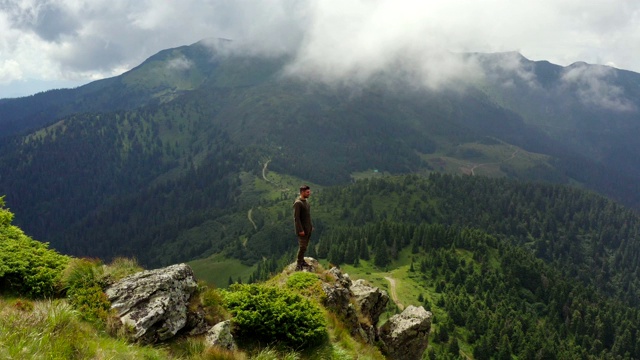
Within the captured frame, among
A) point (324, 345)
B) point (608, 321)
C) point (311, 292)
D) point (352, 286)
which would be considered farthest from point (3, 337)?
point (608, 321)

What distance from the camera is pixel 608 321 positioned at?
5374 inches

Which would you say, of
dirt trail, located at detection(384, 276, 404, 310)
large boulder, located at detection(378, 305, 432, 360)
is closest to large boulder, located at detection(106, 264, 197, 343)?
large boulder, located at detection(378, 305, 432, 360)

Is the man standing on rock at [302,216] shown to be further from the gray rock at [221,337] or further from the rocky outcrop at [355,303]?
the gray rock at [221,337]

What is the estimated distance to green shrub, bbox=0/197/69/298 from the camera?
1396 cm

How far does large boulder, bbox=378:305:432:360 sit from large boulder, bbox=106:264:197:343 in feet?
55.6

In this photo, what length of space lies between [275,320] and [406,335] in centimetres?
1596

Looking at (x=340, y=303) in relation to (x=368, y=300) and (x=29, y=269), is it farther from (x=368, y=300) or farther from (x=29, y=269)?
(x=29, y=269)

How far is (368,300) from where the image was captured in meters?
28.3

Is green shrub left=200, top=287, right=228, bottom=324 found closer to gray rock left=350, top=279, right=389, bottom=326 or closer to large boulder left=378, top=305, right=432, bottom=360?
gray rock left=350, top=279, right=389, bottom=326

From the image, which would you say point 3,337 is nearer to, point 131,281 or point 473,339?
point 131,281

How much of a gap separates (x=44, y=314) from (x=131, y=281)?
450cm

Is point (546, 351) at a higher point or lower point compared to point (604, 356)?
higher

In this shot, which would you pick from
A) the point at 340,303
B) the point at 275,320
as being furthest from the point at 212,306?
the point at 340,303

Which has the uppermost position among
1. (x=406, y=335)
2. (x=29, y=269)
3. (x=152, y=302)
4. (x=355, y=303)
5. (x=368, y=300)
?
(x=29, y=269)
